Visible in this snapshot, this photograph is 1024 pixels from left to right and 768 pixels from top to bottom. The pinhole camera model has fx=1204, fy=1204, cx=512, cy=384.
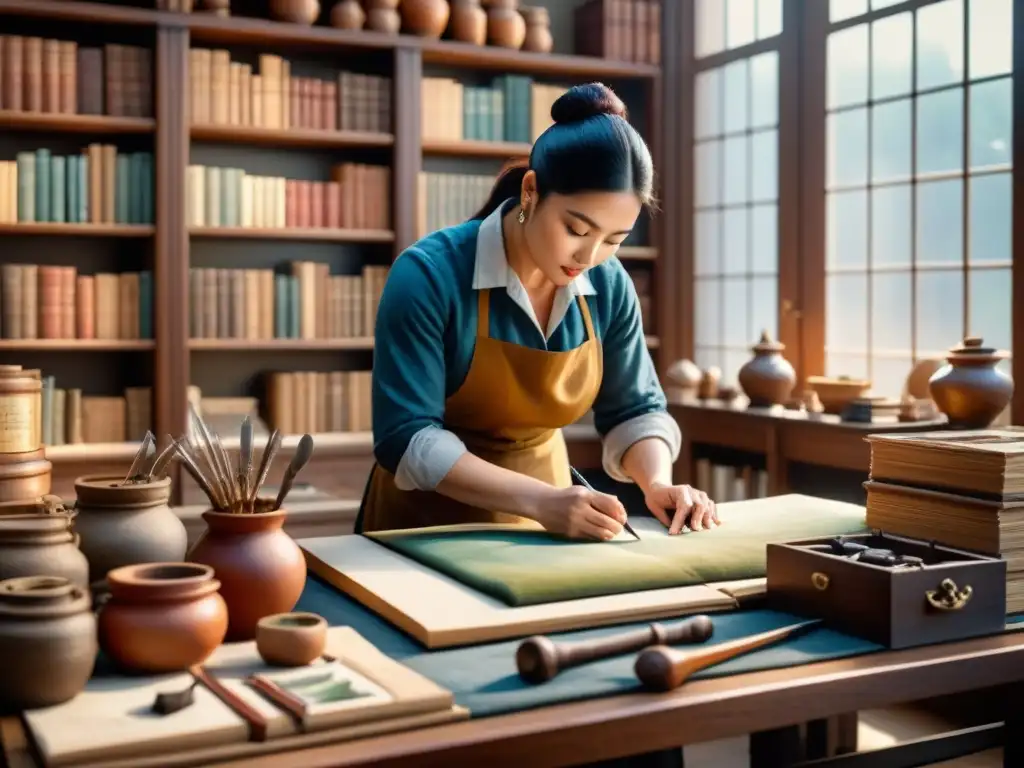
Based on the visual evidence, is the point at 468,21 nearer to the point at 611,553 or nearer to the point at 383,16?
the point at 383,16

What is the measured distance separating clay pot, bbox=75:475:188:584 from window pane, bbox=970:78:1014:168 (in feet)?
10.1

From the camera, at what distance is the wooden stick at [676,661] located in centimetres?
109

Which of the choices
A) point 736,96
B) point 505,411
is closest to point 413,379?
point 505,411

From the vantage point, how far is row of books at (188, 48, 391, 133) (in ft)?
14.4

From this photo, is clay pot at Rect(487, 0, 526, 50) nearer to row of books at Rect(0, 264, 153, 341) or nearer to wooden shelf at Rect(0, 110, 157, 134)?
wooden shelf at Rect(0, 110, 157, 134)

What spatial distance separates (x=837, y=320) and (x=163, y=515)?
134 inches

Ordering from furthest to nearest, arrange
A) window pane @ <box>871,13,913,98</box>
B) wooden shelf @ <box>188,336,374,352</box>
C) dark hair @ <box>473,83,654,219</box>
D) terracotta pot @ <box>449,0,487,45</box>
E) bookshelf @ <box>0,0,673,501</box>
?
terracotta pot @ <box>449,0,487,45</box>
wooden shelf @ <box>188,336,374,352</box>
bookshelf @ <box>0,0,673,501</box>
window pane @ <box>871,13,913,98</box>
dark hair @ <box>473,83,654,219</box>

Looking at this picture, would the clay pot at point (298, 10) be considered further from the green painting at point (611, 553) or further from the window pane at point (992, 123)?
the green painting at point (611, 553)

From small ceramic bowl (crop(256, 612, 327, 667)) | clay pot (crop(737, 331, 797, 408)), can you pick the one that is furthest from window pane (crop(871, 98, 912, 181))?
small ceramic bowl (crop(256, 612, 327, 667))

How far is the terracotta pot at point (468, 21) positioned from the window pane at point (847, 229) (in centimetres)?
152

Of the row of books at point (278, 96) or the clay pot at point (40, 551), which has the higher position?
the row of books at point (278, 96)

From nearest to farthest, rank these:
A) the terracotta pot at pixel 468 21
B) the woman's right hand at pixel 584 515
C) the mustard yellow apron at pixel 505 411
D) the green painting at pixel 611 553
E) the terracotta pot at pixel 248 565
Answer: the terracotta pot at pixel 248 565, the green painting at pixel 611 553, the woman's right hand at pixel 584 515, the mustard yellow apron at pixel 505 411, the terracotta pot at pixel 468 21

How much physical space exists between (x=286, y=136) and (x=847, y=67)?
206cm

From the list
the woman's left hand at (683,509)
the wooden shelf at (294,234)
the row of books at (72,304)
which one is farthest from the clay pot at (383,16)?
the woman's left hand at (683,509)
